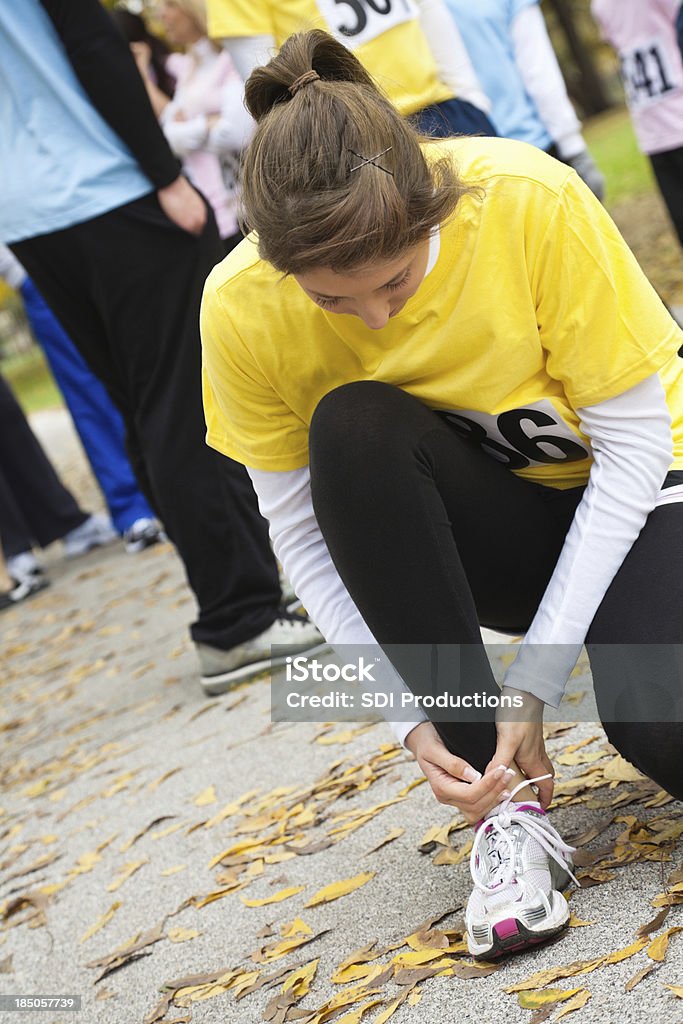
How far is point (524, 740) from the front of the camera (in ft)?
6.35

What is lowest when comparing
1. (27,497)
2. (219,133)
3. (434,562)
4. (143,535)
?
(143,535)

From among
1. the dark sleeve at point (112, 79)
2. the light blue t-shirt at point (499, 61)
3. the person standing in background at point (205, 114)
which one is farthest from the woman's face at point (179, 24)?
the dark sleeve at point (112, 79)

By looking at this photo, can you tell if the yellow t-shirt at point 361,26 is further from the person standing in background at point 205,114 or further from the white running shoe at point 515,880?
the white running shoe at point 515,880

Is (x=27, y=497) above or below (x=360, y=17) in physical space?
below

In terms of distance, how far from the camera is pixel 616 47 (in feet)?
18.6

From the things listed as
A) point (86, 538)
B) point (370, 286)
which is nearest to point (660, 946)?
point (370, 286)

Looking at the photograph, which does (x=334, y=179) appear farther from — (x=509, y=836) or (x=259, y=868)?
(x=259, y=868)

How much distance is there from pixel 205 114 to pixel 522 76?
125 centimetres

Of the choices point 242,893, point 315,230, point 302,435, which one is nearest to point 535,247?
point 315,230

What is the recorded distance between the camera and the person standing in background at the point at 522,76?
15.2 feet

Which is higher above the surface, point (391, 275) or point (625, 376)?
point (391, 275)

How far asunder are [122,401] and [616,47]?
10.6 ft

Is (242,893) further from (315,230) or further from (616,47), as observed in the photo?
(616,47)

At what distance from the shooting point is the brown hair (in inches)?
66.7
